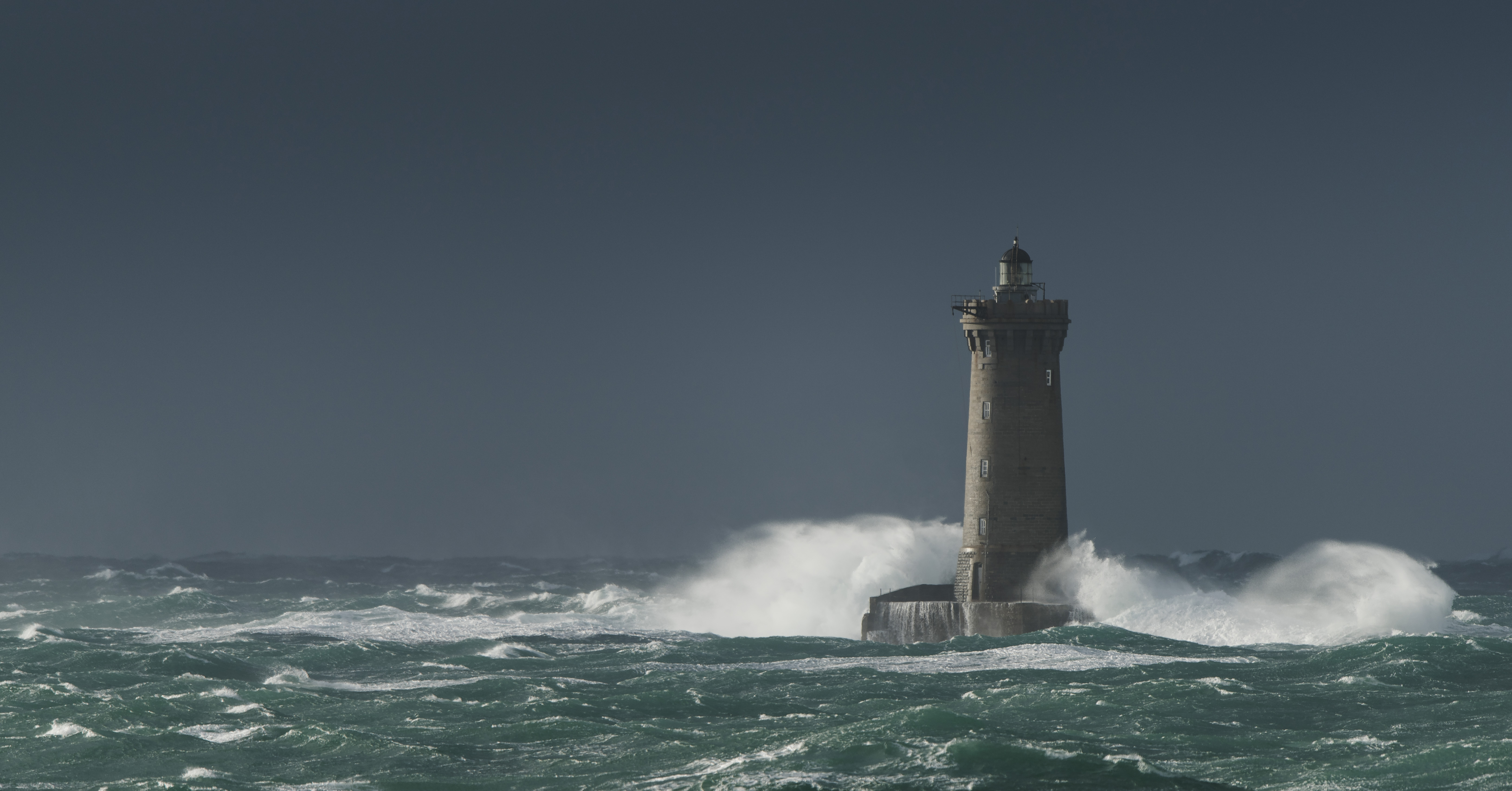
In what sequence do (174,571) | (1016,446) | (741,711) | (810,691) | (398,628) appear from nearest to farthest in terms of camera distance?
(741,711) → (810,691) → (1016,446) → (398,628) → (174,571)

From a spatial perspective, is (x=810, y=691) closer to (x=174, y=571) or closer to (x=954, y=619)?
(x=954, y=619)

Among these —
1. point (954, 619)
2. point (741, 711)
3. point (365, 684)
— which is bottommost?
point (741, 711)

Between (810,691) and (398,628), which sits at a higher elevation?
(398,628)

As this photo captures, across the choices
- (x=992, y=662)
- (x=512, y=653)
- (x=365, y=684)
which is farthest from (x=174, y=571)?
(x=992, y=662)

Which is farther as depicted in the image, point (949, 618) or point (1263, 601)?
point (1263, 601)

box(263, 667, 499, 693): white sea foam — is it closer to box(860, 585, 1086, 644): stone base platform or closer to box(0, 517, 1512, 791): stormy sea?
box(0, 517, 1512, 791): stormy sea

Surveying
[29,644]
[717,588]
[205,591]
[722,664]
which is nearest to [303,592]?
[205,591]

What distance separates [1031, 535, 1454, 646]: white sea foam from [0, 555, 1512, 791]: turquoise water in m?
1.22

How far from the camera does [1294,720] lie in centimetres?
2288

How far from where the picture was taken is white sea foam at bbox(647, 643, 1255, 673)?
98.3ft

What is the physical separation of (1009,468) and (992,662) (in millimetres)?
6281

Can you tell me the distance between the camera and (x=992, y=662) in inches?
1222

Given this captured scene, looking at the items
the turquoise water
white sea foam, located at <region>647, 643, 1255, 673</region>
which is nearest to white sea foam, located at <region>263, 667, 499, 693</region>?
the turquoise water

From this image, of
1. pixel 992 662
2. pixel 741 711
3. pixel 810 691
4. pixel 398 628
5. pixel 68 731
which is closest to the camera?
pixel 68 731
